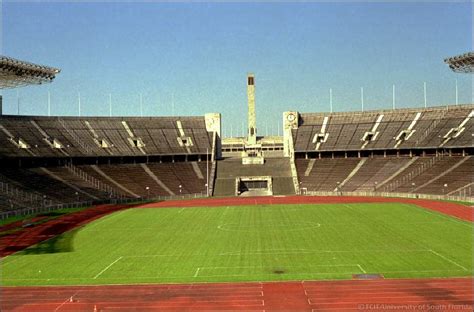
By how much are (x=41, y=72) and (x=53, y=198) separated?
18758mm

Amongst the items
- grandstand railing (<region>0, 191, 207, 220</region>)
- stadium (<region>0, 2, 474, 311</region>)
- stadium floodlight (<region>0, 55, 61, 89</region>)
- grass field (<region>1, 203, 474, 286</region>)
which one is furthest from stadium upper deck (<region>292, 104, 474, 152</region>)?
stadium floodlight (<region>0, 55, 61, 89</region>)

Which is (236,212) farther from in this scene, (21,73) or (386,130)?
(386,130)

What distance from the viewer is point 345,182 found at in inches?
3383

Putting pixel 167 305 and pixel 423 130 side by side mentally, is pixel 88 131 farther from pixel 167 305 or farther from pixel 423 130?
pixel 167 305

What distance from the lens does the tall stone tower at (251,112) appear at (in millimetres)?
113125

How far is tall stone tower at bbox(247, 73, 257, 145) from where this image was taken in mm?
113125

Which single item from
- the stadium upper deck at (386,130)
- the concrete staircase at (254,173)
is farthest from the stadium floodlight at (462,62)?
the concrete staircase at (254,173)

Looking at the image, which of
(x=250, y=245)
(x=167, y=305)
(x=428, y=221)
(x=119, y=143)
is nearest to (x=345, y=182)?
(x=428, y=221)

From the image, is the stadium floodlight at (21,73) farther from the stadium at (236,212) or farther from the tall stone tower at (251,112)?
the tall stone tower at (251,112)

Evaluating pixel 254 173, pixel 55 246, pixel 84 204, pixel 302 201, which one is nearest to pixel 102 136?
pixel 84 204

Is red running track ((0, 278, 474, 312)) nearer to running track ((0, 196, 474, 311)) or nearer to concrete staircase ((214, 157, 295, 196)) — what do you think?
running track ((0, 196, 474, 311))

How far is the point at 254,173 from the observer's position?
95250 millimetres

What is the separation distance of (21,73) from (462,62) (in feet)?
177

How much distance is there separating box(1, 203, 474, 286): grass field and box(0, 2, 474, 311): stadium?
0.19 m
